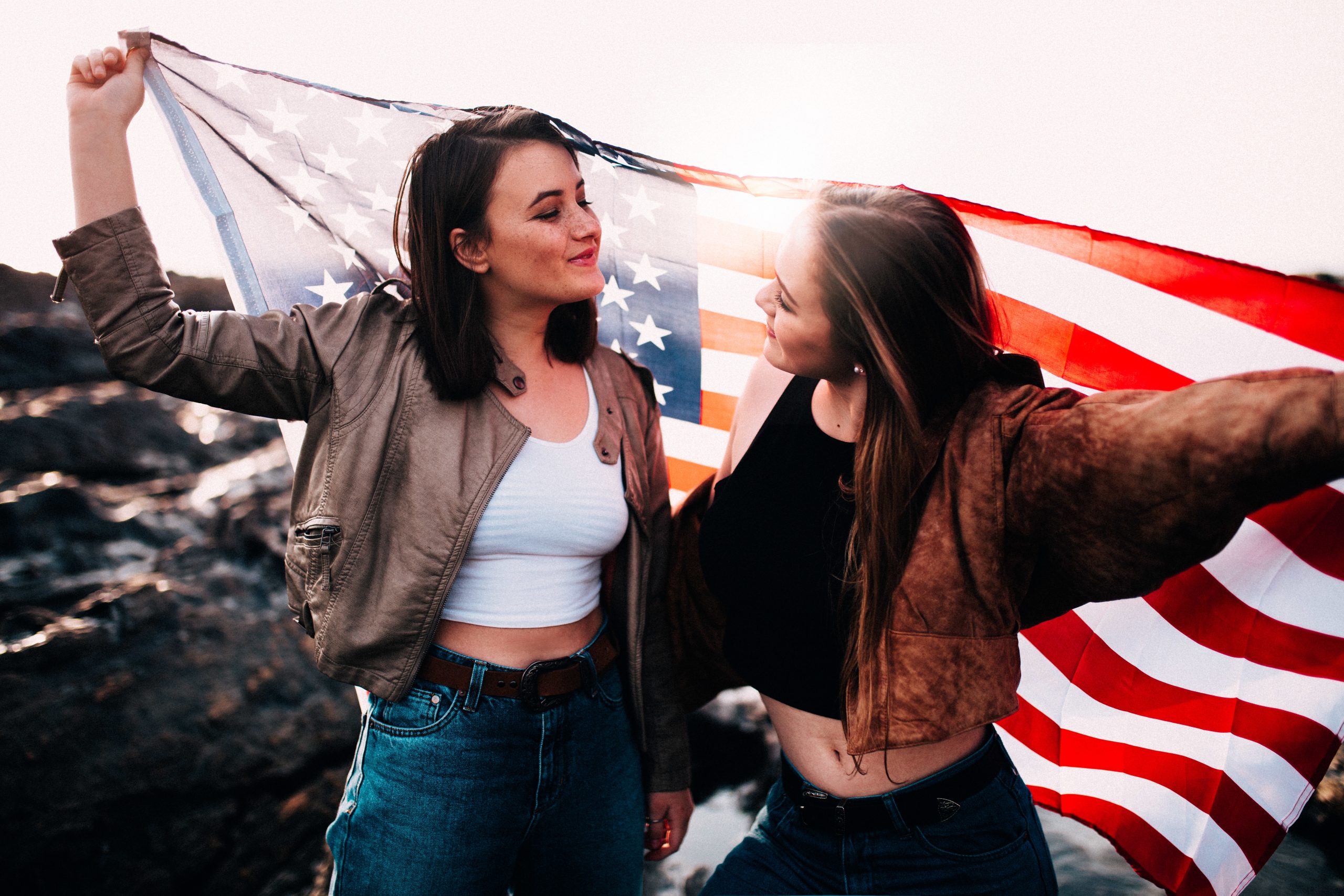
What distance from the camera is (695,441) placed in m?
2.63

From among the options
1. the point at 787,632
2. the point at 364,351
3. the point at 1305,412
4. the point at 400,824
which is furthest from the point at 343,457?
the point at 1305,412

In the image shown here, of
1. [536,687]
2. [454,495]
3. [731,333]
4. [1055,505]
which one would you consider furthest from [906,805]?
[731,333]

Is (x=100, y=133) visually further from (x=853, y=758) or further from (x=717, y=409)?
(x=853, y=758)

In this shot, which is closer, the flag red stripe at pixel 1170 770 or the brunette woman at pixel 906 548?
the brunette woman at pixel 906 548

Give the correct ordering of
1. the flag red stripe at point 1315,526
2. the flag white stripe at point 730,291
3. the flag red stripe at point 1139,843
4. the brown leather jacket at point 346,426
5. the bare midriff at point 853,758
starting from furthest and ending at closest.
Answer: the flag white stripe at point 730,291 → the flag red stripe at point 1139,843 → the flag red stripe at point 1315,526 → the bare midriff at point 853,758 → the brown leather jacket at point 346,426

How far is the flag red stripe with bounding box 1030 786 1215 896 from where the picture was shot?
1892 millimetres

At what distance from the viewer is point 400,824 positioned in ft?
4.94

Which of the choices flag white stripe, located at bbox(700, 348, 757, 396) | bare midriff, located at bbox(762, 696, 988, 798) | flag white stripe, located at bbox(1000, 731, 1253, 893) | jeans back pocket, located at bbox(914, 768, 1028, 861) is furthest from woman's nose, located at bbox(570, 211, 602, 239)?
flag white stripe, located at bbox(1000, 731, 1253, 893)

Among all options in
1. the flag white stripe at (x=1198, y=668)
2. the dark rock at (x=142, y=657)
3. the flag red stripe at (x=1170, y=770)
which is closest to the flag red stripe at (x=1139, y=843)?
the flag red stripe at (x=1170, y=770)

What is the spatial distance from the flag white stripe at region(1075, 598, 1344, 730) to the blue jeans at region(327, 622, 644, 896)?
1524mm

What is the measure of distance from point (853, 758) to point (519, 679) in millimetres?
770

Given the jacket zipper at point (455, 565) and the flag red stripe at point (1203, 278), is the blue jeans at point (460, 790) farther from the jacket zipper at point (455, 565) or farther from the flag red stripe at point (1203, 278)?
the flag red stripe at point (1203, 278)

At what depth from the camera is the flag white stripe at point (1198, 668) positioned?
1.71 metres

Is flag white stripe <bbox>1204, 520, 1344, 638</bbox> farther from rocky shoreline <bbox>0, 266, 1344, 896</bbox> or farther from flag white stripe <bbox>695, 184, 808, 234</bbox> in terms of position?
rocky shoreline <bbox>0, 266, 1344, 896</bbox>
